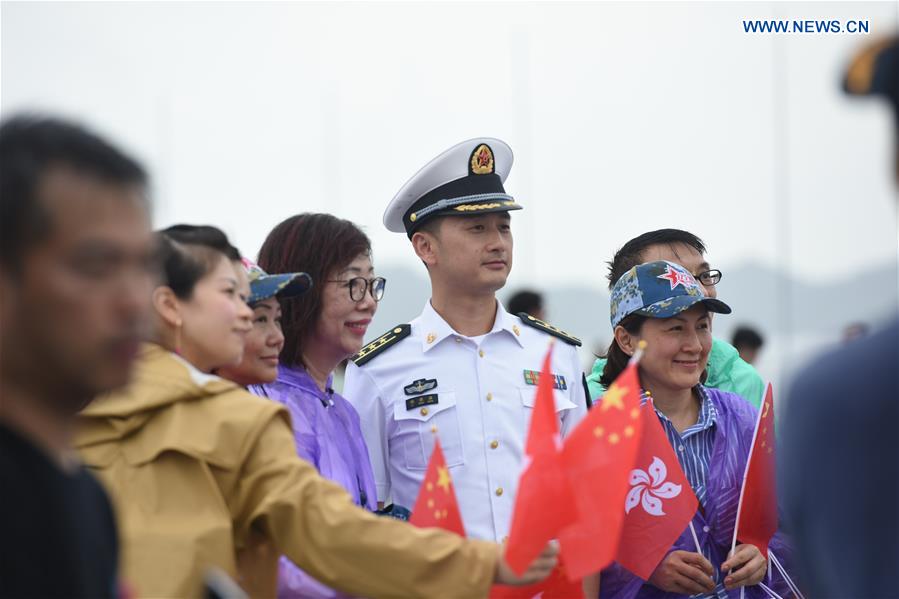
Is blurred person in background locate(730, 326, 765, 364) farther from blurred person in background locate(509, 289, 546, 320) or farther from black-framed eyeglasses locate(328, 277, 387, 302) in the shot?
black-framed eyeglasses locate(328, 277, 387, 302)

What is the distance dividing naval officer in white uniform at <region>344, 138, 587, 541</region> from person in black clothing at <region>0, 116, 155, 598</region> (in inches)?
103

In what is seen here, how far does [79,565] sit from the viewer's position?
1589 mm

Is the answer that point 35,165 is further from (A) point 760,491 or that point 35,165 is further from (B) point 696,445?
(B) point 696,445

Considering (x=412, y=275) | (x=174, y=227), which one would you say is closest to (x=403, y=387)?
(x=174, y=227)

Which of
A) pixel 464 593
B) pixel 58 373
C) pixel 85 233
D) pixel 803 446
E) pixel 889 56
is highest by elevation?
pixel 889 56

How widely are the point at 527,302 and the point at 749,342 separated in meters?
1.93

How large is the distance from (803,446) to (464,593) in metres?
1.11

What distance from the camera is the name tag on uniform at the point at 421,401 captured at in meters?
4.25

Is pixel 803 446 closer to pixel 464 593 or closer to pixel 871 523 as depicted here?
pixel 871 523

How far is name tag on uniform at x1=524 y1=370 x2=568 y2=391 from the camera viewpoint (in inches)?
168

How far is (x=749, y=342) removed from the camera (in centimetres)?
909

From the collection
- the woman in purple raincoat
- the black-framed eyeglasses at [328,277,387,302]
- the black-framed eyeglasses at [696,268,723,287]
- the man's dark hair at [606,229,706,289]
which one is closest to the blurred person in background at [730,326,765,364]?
the man's dark hair at [606,229,706,289]

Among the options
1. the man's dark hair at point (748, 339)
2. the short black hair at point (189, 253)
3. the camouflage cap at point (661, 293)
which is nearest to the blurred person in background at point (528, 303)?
the man's dark hair at point (748, 339)

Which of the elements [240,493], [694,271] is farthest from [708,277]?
[240,493]
